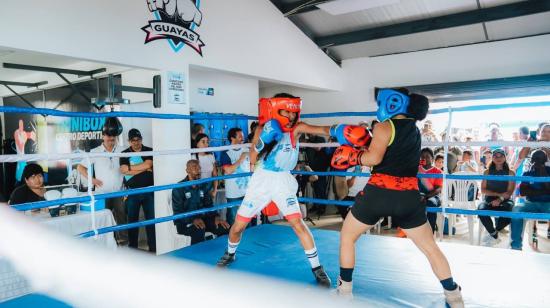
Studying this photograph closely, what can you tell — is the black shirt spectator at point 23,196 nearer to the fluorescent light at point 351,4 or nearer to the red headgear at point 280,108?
the red headgear at point 280,108

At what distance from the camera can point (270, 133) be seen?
2080 millimetres

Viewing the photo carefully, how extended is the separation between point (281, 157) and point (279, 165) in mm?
46

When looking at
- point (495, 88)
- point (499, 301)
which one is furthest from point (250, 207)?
point (495, 88)

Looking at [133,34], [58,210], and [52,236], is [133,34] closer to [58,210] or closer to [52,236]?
[58,210]

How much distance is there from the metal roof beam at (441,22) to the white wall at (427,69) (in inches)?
29.5

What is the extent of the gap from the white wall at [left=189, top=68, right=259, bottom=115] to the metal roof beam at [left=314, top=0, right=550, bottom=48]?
138 cm

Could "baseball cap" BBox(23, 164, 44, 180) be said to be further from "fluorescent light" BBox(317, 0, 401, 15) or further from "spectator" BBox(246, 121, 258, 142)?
"fluorescent light" BBox(317, 0, 401, 15)

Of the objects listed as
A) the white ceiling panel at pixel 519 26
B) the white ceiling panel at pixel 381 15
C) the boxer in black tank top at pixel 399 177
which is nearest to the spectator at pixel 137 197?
the boxer in black tank top at pixel 399 177

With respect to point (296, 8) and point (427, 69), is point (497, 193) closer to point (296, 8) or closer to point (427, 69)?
point (427, 69)

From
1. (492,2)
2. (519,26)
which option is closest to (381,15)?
(492,2)

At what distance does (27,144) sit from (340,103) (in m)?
5.16

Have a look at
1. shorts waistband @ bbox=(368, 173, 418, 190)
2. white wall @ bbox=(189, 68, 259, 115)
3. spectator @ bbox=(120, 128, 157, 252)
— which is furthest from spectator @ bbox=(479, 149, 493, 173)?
spectator @ bbox=(120, 128, 157, 252)

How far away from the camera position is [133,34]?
3537 millimetres

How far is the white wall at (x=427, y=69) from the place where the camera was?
18.2 feet
